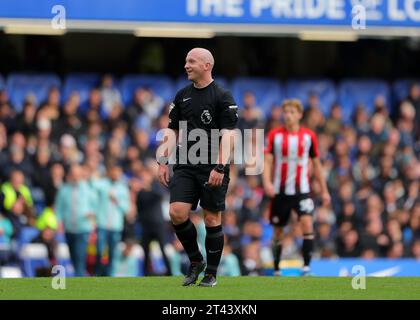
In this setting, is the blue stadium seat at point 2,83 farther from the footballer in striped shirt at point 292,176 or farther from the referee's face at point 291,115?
the referee's face at point 291,115

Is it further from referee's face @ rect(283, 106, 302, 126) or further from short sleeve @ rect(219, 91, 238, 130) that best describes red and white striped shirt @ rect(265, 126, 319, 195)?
short sleeve @ rect(219, 91, 238, 130)

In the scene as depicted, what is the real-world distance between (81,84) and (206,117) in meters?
12.0

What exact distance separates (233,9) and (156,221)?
446 centimetres

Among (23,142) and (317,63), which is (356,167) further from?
(23,142)

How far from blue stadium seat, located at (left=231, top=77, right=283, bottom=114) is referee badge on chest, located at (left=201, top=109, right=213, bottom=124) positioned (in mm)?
12334

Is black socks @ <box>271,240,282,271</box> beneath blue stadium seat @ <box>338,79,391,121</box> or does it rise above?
beneath

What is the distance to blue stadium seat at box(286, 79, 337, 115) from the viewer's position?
2467cm

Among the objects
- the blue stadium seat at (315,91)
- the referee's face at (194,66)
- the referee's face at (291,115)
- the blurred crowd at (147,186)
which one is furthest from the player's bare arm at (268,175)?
the blue stadium seat at (315,91)

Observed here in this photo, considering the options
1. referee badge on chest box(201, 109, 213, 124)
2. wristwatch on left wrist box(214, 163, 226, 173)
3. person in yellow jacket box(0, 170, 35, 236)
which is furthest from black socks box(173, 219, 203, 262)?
person in yellow jacket box(0, 170, 35, 236)

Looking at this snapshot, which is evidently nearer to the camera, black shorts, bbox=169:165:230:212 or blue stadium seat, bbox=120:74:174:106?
black shorts, bbox=169:165:230:212

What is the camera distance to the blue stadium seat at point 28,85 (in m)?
22.7

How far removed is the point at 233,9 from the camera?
2184cm

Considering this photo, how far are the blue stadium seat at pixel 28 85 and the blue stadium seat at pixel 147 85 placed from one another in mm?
1340
